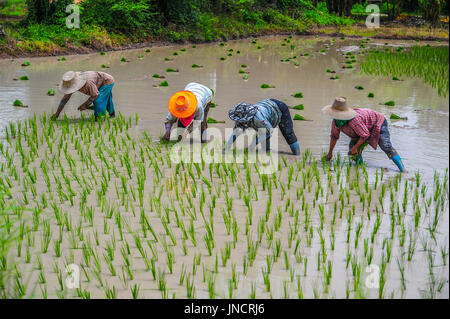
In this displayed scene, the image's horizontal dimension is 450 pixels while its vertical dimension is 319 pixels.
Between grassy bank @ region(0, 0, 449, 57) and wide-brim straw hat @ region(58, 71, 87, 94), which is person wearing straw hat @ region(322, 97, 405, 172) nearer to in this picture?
wide-brim straw hat @ region(58, 71, 87, 94)

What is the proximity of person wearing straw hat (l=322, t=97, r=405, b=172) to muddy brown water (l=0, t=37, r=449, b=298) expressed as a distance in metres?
0.33

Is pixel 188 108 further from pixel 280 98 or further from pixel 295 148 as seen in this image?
pixel 280 98

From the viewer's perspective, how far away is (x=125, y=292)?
321cm

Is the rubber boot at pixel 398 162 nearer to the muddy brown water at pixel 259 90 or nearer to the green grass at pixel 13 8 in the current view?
the muddy brown water at pixel 259 90

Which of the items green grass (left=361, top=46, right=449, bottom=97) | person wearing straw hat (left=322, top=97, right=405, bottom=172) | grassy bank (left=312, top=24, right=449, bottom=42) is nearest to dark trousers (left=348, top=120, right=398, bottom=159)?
person wearing straw hat (left=322, top=97, right=405, bottom=172)

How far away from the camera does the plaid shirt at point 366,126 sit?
5301mm

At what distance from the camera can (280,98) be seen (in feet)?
33.2

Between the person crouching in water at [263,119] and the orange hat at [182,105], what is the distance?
52 centimetres

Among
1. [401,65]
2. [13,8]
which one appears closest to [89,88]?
[401,65]

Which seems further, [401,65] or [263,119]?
[401,65]

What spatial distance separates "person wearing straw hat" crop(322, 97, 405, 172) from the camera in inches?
207

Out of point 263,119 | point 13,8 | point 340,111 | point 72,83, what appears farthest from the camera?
point 13,8

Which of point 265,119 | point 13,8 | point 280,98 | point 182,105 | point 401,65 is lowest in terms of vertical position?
point 280,98

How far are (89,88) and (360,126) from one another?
149 inches
